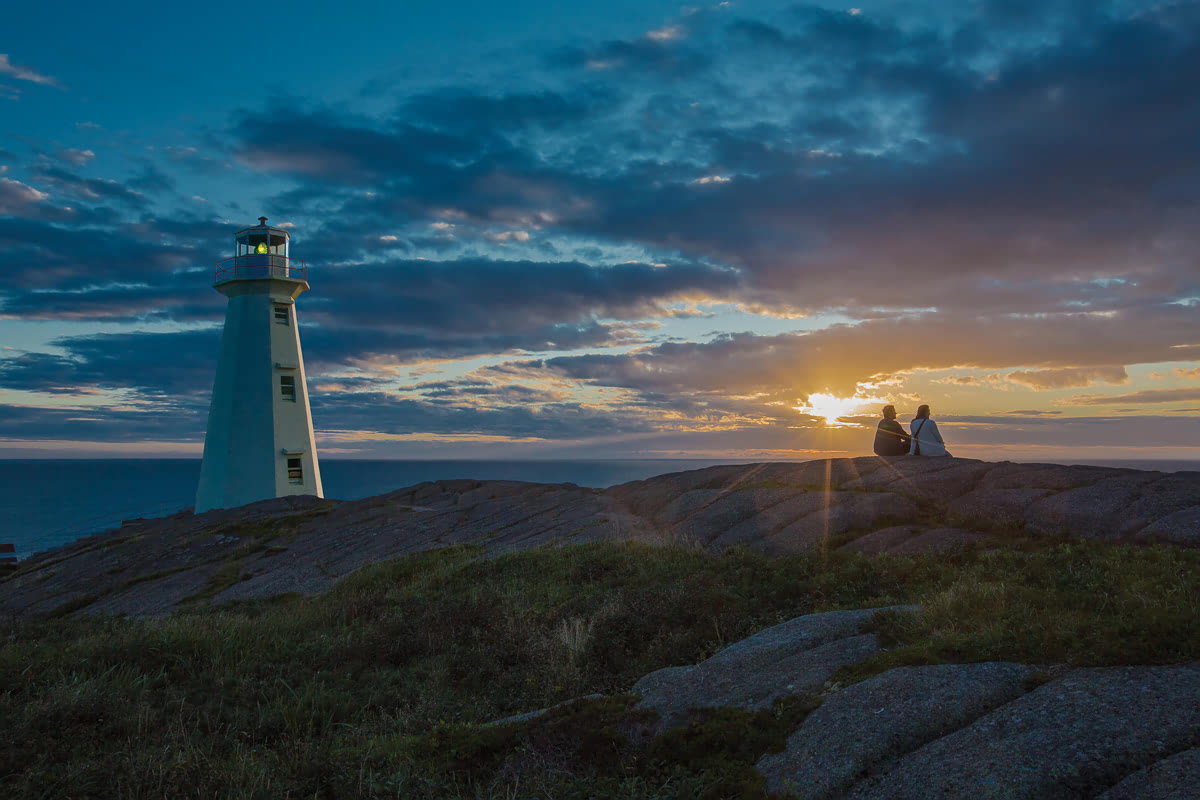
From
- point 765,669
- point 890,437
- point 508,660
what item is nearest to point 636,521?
point 890,437

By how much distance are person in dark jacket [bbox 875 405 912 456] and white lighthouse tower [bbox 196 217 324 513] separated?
98.3ft

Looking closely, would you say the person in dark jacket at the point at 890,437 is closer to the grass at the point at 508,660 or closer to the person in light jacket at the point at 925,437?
the person in light jacket at the point at 925,437

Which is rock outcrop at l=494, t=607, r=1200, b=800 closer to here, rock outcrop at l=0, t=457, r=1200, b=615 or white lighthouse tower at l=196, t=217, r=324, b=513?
rock outcrop at l=0, t=457, r=1200, b=615

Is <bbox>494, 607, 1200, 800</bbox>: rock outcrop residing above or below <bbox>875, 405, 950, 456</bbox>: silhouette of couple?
below

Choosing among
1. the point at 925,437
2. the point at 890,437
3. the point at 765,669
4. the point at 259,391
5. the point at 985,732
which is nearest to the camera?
the point at 985,732

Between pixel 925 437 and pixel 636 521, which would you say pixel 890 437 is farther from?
pixel 636 521

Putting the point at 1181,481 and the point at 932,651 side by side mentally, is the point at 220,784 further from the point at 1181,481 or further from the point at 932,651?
the point at 1181,481

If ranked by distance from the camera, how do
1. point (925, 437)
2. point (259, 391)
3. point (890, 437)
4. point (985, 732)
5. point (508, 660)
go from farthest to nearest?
point (259, 391) < point (890, 437) < point (925, 437) < point (508, 660) < point (985, 732)

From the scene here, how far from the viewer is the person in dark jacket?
20.9m

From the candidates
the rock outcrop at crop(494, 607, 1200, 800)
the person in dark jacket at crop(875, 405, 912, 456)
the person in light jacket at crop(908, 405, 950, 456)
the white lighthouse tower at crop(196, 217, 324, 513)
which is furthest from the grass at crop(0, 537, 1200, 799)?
the white lighthouse tower at crop(196, 217, 324, 513)

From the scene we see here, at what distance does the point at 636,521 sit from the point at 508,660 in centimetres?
1042

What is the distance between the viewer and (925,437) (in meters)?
20.1

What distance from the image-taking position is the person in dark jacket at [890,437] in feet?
68.5

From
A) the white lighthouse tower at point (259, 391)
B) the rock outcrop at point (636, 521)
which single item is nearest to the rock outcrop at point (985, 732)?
the rock outcrop at point (636, 521)
